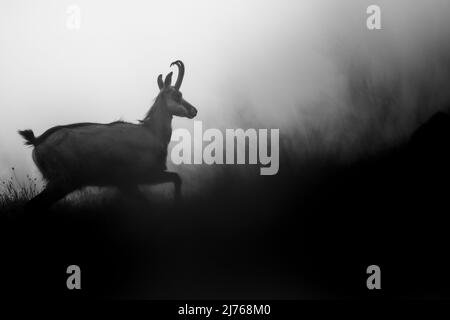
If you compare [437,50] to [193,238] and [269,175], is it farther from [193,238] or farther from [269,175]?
[193,238]

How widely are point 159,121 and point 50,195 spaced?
0.67 metres

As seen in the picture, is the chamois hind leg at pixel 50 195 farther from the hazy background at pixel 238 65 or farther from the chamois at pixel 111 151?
the hazy background at pixel 238 65

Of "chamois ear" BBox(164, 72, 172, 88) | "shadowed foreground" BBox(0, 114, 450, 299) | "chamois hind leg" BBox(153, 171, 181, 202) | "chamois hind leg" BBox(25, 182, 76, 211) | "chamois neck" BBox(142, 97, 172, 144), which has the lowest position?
"shadowed foreground" BBox(0, 114, 450, 299)

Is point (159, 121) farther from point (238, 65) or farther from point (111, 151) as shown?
point (238, 65)

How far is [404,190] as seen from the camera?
3.40m

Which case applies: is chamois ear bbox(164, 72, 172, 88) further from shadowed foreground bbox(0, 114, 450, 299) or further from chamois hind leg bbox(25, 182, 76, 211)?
chamois hind leg bbox(25, 182, 76, 211)

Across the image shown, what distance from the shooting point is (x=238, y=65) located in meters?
3.41

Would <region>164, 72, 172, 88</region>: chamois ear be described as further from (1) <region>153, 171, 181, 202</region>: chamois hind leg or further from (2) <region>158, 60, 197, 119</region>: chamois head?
(1) <region>153, 171, 181, 202</region>: chamois hind leg

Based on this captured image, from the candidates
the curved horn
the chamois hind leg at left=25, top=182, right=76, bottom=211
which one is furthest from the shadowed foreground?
the curved horn

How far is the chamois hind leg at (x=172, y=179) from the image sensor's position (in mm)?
3408

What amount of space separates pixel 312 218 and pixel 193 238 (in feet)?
2.01

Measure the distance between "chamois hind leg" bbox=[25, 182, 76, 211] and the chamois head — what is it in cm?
64

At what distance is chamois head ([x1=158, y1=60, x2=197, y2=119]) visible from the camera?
341cm

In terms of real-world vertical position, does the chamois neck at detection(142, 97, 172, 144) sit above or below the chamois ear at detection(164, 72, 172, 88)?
below
